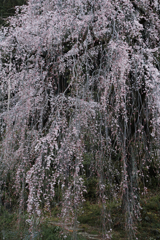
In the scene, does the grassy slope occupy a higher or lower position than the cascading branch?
lower

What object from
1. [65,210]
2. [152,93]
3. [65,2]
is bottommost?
[65,210]

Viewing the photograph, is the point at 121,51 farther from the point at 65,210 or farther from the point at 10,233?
the point at 10,233

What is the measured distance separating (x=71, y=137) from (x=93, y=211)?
3410 millimetres

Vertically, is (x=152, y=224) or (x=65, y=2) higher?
(x=65, y=2)

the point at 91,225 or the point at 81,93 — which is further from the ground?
the point at 81,93

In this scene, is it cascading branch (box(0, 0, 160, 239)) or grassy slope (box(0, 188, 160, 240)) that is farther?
grassy slope (box(0, 188, 160, 240))

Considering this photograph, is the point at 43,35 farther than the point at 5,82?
No

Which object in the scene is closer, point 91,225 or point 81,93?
point 81,93

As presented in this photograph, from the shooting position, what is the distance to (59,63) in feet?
7.64

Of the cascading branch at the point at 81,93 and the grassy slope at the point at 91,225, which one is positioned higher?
the cascading branch at the point at 81,93

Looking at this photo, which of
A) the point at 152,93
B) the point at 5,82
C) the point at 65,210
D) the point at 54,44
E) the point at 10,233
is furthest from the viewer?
the point at 5,82

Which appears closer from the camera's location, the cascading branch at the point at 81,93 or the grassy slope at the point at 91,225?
the cascading branch at the point at 81,93

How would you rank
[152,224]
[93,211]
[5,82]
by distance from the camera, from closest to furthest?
[5,82] → [152,224] → [93,211]

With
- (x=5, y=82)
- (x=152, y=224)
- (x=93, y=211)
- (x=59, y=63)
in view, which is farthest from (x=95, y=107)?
(x=93, y=211)
